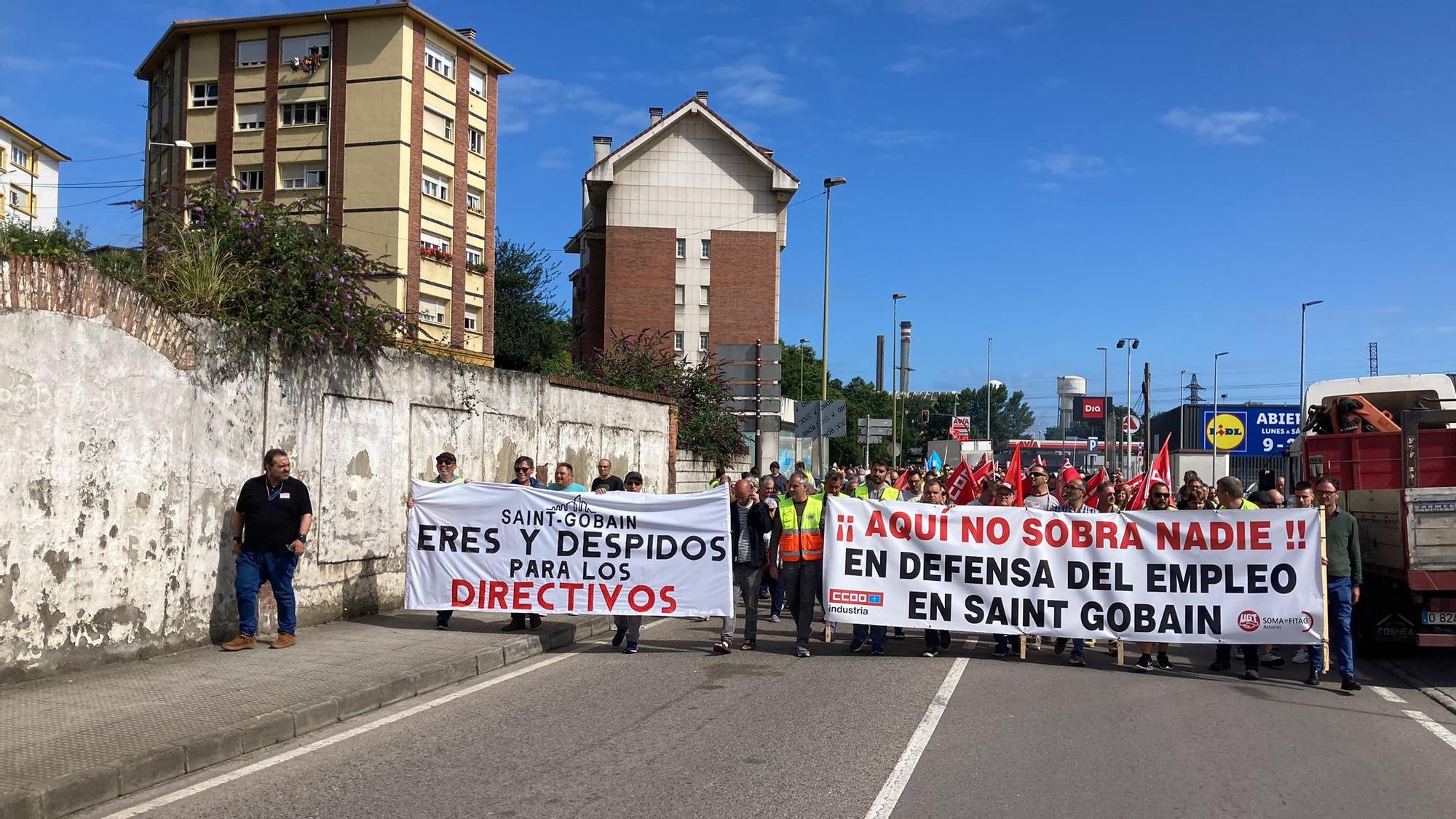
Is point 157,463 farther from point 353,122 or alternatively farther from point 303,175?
point 303,175

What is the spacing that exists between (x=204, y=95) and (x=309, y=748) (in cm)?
4608

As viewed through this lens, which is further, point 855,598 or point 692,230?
point 692,230

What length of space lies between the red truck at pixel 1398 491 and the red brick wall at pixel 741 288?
45.5m

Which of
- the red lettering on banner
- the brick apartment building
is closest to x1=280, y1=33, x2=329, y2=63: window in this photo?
the brick apartment building

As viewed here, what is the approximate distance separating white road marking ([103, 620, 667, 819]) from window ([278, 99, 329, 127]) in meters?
39.9

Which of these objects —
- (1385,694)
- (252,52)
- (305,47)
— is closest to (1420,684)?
Result: (1385,694)

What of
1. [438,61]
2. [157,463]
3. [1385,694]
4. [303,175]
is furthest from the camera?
[438,61]

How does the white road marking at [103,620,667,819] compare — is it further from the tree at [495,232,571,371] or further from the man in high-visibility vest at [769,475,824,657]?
the tree at [495,232,571,371]

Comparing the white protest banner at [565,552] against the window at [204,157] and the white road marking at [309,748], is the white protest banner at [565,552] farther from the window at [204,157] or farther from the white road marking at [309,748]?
the window at [204,157]

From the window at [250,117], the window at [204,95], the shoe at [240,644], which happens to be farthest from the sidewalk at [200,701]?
the window at [204,95]

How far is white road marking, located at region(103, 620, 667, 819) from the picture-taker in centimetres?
614

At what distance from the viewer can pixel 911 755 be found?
23.9ft

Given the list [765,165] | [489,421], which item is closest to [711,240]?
[765,165]

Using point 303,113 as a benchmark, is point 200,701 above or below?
below
